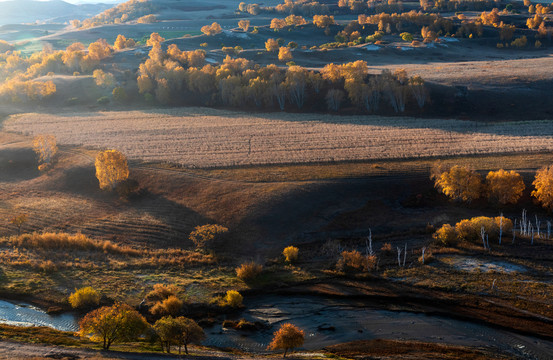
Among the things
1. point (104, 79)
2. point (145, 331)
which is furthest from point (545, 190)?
point (104, 79)

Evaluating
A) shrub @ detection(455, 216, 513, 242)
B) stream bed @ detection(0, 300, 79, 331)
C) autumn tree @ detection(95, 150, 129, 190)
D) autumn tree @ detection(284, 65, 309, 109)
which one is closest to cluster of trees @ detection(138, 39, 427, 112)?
autumn tree @ detection(284, 65, 309, 109)

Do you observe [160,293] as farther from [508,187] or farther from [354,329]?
[508,187]

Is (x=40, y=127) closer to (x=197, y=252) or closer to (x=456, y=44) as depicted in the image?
(x=197, y=252)

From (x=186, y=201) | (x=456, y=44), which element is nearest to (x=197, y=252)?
(x=186, y=201)

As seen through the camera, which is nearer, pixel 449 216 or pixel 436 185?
pixel 449 216

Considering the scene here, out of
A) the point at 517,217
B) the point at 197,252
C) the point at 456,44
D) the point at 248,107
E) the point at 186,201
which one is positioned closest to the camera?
the point at 197,252

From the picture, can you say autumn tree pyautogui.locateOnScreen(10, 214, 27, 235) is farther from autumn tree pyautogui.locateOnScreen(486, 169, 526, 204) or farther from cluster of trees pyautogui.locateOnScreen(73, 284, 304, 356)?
autumn tree pyautogui.locateOnScreen(486, 169, 526, 204)

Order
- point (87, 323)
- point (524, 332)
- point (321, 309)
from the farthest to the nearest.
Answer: point (321, 309) → point (524, 332) → point (87, 323)
